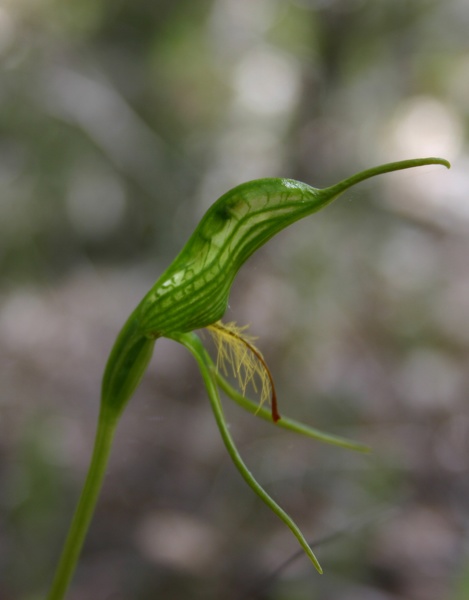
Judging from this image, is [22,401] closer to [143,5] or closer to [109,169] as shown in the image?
[109,169]

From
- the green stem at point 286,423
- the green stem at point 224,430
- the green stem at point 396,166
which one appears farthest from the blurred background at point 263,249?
the green stem at point 396,166

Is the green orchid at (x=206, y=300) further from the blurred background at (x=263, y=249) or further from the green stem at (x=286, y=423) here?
the blurred background at (x=263, y=249)

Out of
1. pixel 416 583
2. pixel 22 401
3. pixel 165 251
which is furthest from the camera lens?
pixel 165 251

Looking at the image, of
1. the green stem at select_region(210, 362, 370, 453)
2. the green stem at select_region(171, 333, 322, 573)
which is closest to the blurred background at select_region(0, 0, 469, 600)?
the green stem at select_region(210, 362, 370, 453)

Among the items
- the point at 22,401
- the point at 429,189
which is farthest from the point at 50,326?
the point at 429,189

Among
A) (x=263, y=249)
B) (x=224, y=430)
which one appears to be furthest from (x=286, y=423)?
(x=263, y=249)

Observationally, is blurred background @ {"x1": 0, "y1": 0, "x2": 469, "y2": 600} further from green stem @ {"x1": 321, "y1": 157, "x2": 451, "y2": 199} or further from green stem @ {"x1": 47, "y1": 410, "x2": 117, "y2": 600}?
green stem @ {"x1": 321, "y1": 157, "x2": 451, "y2": 199}

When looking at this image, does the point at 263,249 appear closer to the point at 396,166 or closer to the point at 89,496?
the point at 89,496
